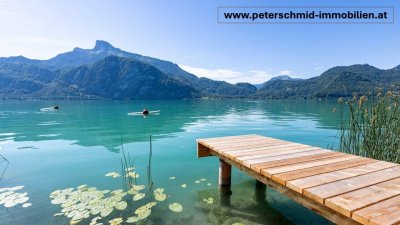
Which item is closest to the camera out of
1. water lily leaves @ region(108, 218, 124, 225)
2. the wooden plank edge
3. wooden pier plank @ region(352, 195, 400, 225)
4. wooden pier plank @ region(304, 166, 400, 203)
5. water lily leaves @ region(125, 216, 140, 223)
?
wooden pier plank @ region(352, 195, 400, 225)

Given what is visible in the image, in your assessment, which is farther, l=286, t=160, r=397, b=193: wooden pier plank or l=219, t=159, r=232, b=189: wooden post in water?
l=219, t=159, r=232, b=189: wooden post in water

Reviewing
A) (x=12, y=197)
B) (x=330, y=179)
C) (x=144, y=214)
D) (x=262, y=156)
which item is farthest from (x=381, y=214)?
(x=12, y=197)

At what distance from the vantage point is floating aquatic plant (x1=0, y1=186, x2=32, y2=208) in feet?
18.8

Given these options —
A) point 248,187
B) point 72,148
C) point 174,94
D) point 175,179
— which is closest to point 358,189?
point 248,187

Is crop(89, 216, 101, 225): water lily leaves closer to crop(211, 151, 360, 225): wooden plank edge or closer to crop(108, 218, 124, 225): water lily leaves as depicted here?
crop(108, 218, 124, 225): water lily leaves

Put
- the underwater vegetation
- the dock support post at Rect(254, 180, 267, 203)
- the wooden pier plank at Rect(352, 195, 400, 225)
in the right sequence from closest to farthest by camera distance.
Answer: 1. the wooden pier plank at Rect(352, 195, 400, 225)
2. the underwater vegetation
3. the dock support post at Rect(254, 180, 267, 203)

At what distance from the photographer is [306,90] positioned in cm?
16575

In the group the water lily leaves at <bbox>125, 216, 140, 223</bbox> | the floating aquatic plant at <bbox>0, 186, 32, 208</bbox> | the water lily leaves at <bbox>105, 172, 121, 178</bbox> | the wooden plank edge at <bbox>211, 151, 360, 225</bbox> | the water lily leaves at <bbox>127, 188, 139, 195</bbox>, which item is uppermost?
the wooden plank edge at <bbox>211, 151, 360, 225</bbox>

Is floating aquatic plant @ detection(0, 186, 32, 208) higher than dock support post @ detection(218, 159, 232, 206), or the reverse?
dock support post @ detection(218, 159, 232, 206)

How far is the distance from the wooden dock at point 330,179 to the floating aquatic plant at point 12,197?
5045 mm

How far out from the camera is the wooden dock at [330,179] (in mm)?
2408

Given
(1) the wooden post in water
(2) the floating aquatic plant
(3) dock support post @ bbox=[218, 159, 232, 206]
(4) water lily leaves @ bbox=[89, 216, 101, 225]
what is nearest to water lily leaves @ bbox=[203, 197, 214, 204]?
(3) dock support post @ bbox=[218, 159, 232, 206]

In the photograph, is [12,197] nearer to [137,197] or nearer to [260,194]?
[137,197]

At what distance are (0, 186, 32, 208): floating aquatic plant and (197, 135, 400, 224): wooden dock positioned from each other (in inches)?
199
